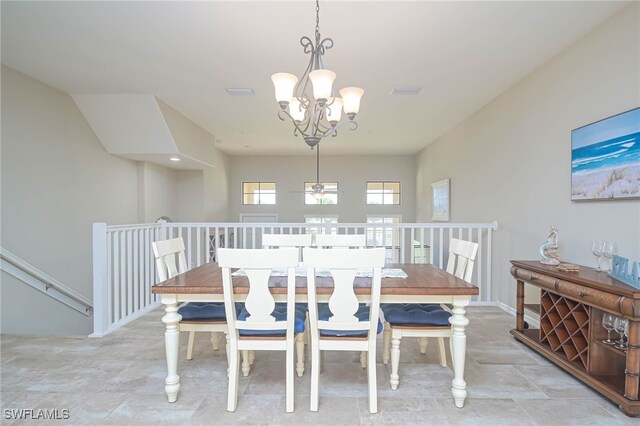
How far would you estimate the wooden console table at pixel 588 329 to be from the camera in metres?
1.78

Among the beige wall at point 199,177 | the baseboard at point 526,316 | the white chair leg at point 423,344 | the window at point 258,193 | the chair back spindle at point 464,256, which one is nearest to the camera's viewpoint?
the chair back spindle at point 464,256

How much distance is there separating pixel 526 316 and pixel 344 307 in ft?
8.72

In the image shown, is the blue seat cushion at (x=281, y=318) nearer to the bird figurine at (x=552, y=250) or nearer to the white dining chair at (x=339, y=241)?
the white dining chair at (x=339, y=241)

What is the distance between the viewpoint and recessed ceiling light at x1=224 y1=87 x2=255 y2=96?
385 centimetres

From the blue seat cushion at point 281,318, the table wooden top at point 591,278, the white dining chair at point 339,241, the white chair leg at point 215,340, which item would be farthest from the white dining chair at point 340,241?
the table wooden top at point 591,278

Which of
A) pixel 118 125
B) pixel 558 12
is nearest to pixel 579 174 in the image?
pixel 558 12

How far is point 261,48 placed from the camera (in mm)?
2883

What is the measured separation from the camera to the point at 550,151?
10.1 feet

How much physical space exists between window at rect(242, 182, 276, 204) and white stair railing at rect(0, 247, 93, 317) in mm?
5211

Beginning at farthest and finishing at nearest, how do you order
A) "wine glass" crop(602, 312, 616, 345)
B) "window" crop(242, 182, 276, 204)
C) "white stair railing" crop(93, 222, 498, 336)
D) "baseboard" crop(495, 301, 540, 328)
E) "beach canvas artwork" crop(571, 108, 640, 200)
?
"window" crop(242, 182, 276, 204), "baseboard" crop(495, 301, 540, 328), "white stair railing" crop(93, 222, 498, 336), "beach canvas artwork" crop(571, 108, 640, 200), "wine glass" crop(602, 312, 616, 345)

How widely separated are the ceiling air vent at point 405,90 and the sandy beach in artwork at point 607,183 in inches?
76.1

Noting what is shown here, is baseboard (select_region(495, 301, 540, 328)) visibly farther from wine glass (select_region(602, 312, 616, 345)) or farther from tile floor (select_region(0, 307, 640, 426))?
wine glass (select_region(602, 312, 616, 345))

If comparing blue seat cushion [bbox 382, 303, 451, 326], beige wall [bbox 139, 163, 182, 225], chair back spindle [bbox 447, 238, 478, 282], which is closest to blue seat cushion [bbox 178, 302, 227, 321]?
blue seat cushion [bbox 382, 303, 451, 326]

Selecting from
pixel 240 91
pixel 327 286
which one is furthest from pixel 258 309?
pixel 240 91
